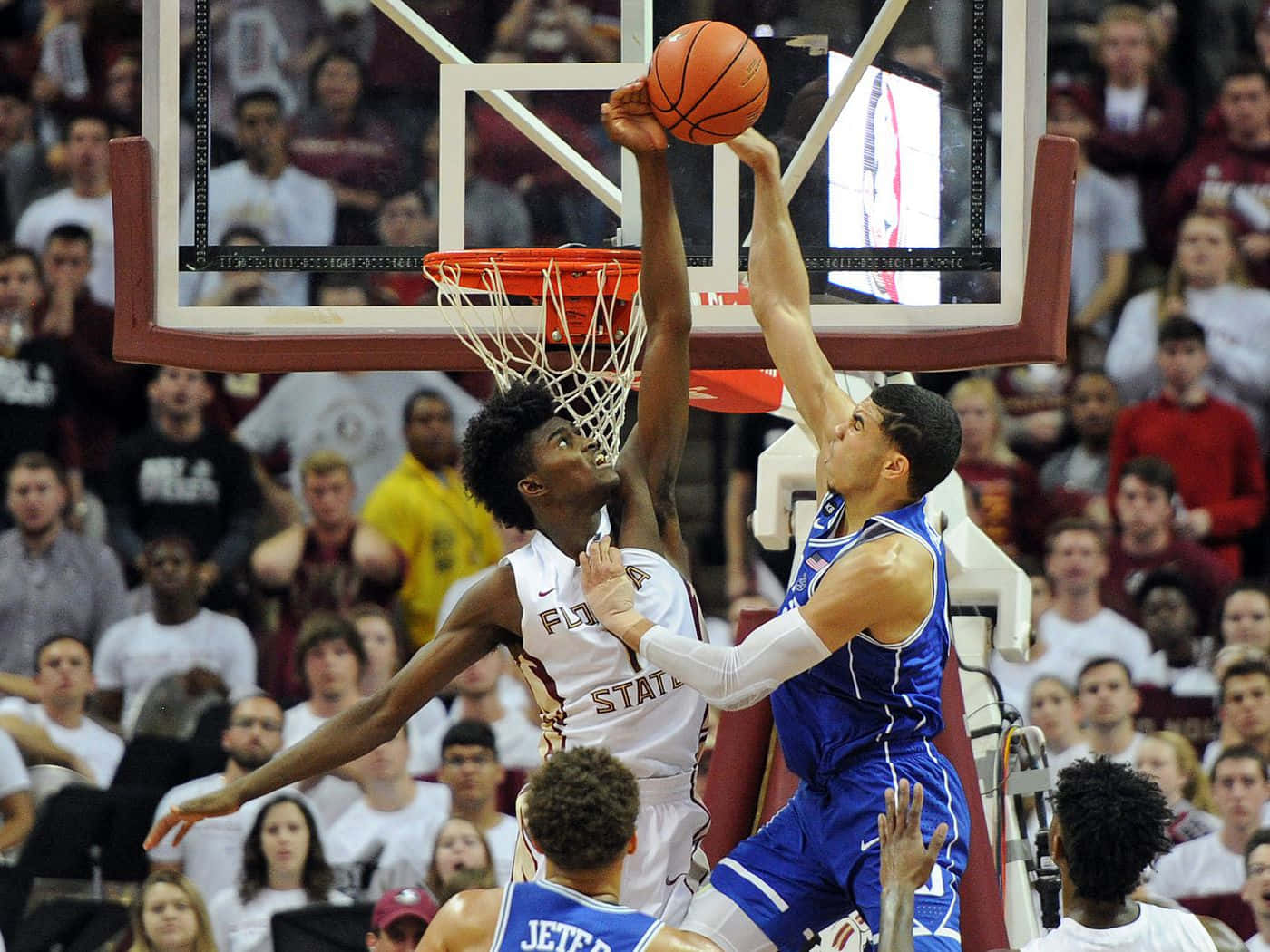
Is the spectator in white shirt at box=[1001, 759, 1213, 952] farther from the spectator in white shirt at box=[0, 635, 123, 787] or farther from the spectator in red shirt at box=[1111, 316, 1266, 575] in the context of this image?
the spectator in red shirt at box=[1111, 316, 1266, 575]

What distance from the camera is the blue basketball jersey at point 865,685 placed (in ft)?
16.5

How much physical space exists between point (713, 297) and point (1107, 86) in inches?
210

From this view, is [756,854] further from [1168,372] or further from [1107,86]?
[1107,86]

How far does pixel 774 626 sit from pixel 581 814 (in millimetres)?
925

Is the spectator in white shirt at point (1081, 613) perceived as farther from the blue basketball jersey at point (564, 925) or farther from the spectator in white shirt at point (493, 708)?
the blue basketball jersey at point (564, 925)

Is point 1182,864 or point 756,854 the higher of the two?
point 756,854

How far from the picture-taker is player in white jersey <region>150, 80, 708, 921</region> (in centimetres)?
512

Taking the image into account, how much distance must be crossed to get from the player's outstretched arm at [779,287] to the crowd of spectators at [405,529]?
2.26 m

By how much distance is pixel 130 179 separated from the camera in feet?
20.1

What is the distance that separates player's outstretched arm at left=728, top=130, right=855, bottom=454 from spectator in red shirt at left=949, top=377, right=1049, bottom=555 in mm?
4163

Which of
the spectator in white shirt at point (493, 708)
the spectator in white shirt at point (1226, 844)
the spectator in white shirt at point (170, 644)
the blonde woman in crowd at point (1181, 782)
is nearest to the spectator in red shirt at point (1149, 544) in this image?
the blonde woman in crowd at point (1181, 782)

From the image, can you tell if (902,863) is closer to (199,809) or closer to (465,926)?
(465,926)

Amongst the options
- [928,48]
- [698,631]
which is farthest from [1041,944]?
[928,48]

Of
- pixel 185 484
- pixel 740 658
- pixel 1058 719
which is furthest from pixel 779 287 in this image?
pixel 185 484
